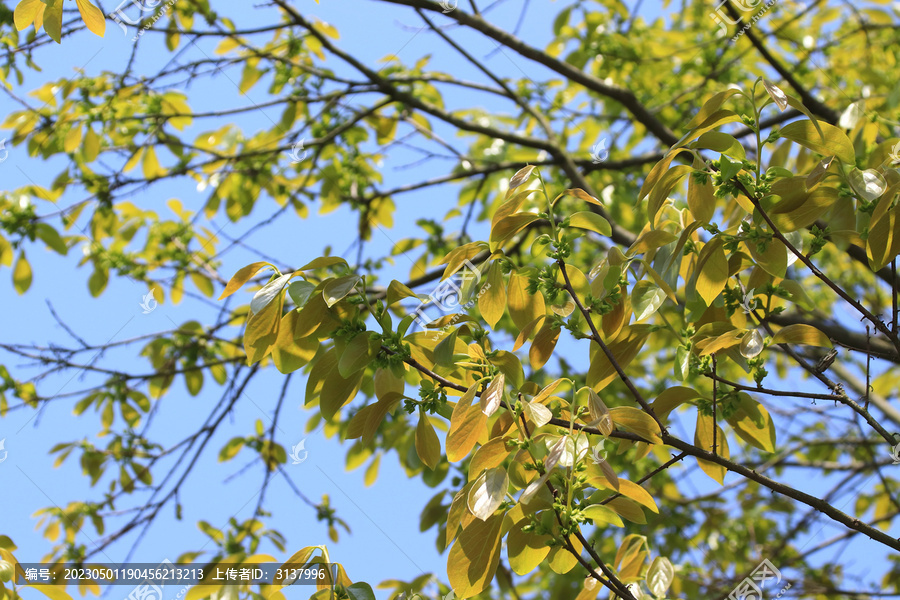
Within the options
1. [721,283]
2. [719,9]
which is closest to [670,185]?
[721,283]

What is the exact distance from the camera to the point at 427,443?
1336 mm

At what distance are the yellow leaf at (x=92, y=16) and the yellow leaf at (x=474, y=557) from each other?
4.34ft

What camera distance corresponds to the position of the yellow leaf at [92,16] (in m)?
1.46

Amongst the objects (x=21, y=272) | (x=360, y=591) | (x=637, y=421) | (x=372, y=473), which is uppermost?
(x=21, y=272)

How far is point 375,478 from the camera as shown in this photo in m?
2.94

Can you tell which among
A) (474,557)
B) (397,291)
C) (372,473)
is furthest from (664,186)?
(372,473)

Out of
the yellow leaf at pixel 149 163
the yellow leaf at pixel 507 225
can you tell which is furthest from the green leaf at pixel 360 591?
the yellow leaf at pixel 149 163

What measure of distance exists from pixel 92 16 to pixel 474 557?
143cm

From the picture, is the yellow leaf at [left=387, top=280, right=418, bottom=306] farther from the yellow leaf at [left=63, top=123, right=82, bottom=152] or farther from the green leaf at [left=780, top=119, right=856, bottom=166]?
the yellow leaf at [left=63, top=123, right=82, bottom=152]

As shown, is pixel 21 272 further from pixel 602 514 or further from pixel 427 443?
pixel 602 514

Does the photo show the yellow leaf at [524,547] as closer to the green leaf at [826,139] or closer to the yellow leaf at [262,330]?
the yellow leaf at [262,330]

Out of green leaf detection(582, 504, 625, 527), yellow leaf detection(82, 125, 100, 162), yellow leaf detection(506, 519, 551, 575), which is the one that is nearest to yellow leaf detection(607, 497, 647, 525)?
green leaf detection(582, 504, 625, 527)

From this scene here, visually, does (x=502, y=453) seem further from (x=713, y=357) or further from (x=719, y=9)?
(x=719, y=9)

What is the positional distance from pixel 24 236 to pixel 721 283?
2770mm
